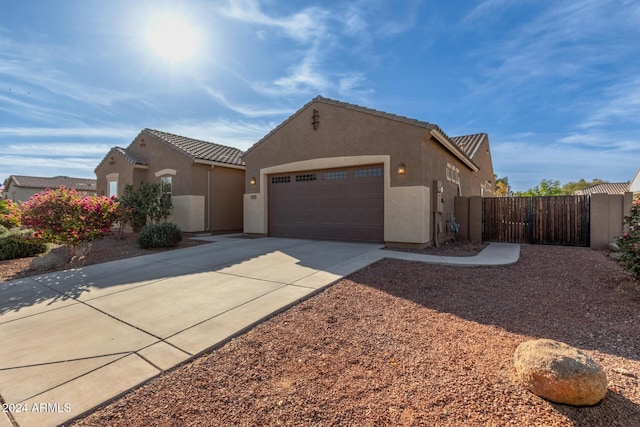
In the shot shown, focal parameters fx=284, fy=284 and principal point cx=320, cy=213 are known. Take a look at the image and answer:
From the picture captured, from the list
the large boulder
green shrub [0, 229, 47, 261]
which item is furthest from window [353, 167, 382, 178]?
green shrub [0, 229, 47, 261]

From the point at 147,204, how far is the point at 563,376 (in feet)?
48.4

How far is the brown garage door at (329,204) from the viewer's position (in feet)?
33.1

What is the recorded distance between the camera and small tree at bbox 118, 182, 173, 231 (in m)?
12.8

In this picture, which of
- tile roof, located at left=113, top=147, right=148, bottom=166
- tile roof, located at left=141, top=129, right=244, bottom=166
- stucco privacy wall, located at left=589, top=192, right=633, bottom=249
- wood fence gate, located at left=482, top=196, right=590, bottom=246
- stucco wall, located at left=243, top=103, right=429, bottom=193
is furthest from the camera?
tile roof, located at left=113, top=147, right=148, bottom=166

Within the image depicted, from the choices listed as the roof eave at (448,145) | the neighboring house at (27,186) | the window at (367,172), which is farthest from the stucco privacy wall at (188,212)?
the neighboring house at (27,186)

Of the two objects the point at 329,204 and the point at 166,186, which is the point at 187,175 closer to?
the point at 166,186

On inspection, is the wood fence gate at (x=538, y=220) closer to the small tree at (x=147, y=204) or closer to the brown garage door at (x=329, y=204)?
the brown garage door at (x=329, y=204)

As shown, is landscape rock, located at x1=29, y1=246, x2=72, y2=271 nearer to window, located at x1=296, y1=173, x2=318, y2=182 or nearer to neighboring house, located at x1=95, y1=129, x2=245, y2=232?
neighboring house, located at x1=95, y1=129, x2=245, y2=232

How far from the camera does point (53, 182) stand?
39.5 m

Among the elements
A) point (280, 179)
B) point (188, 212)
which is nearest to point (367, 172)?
point (280, 179)

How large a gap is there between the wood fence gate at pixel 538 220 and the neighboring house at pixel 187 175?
12482 millimetres

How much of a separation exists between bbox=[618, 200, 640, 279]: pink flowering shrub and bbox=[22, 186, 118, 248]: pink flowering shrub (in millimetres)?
13040

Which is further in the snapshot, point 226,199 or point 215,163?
point 226,199

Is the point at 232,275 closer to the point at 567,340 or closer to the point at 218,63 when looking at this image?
the point at 567,340
